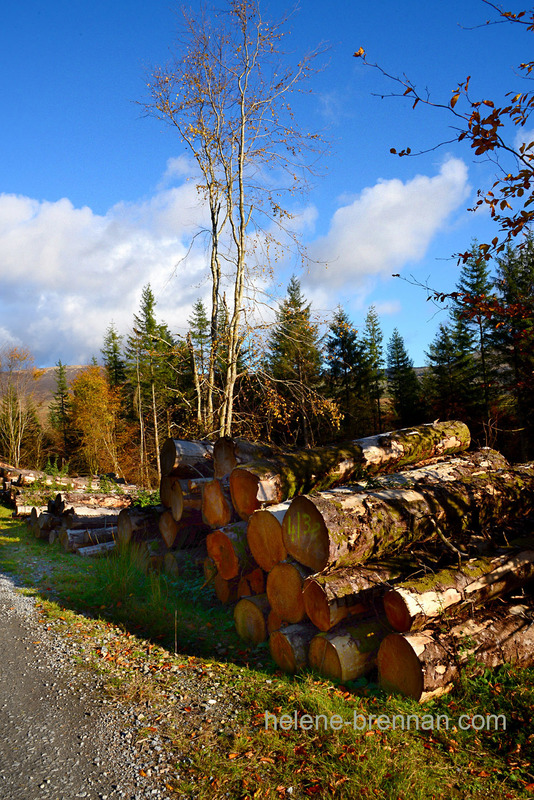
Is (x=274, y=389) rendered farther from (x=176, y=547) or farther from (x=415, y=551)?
(x=415, y=551)

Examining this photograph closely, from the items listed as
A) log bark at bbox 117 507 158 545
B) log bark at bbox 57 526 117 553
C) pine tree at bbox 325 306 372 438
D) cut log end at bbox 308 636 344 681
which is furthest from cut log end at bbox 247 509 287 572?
pine tree at bbox 325 306 372 438

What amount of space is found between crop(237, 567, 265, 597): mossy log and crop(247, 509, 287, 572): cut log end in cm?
34

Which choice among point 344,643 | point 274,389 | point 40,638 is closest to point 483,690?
point 344,643

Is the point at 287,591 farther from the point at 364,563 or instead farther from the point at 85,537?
the point at 85,537

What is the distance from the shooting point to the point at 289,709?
3232 millimetres

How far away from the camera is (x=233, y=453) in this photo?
584cm

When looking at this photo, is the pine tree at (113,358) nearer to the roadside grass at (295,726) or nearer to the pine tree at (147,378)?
the pine tree at (147,378)

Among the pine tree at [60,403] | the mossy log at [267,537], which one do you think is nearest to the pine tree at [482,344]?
the mossy log at [267,537]

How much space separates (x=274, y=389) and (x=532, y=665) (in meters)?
6.57

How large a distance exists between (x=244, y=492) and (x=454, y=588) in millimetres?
2340

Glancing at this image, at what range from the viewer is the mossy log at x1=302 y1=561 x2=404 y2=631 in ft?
12.2

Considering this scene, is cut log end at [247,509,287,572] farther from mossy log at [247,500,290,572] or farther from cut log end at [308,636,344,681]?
cut log end at [308,636,344,681]

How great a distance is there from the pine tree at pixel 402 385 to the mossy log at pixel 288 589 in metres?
24.7

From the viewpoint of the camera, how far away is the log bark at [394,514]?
3.93 m
